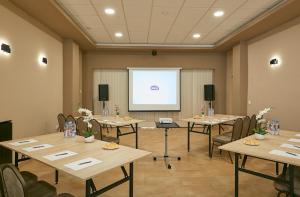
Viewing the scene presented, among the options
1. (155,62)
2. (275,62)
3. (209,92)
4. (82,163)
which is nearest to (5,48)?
(82,163)

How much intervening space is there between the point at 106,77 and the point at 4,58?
482cm

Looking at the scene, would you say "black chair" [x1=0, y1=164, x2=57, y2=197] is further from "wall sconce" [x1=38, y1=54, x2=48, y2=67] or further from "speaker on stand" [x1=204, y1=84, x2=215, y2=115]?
"speaker on stand" [x1=204, y1=84, x2=215, y2=115]

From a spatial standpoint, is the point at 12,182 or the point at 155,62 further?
the point at 155,62

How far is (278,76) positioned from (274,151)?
358 cm

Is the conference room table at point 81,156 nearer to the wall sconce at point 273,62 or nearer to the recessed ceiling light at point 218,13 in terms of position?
the recessed ceiling light at point 218,13

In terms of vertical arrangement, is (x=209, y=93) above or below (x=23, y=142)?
above

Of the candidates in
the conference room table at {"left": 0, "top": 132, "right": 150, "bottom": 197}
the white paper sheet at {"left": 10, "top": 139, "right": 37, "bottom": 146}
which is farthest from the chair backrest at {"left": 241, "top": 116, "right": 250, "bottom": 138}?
the white paper sheet at {"left": 10, "top": 139, "right": 37, "bottom": 146}

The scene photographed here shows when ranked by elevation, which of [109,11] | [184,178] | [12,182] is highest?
[109,11]

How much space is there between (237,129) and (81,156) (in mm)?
3164

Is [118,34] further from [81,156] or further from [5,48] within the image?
[81,156]

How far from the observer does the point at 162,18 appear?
197 inches

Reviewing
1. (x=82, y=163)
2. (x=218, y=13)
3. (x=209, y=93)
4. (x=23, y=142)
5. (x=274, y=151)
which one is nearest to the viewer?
(x=82, y=163)

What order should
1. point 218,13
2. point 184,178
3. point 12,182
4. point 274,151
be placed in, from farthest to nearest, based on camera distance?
point 218,13 < point 184,178 < point 274,151 < point 12,182

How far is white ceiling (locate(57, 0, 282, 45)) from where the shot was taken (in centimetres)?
419
